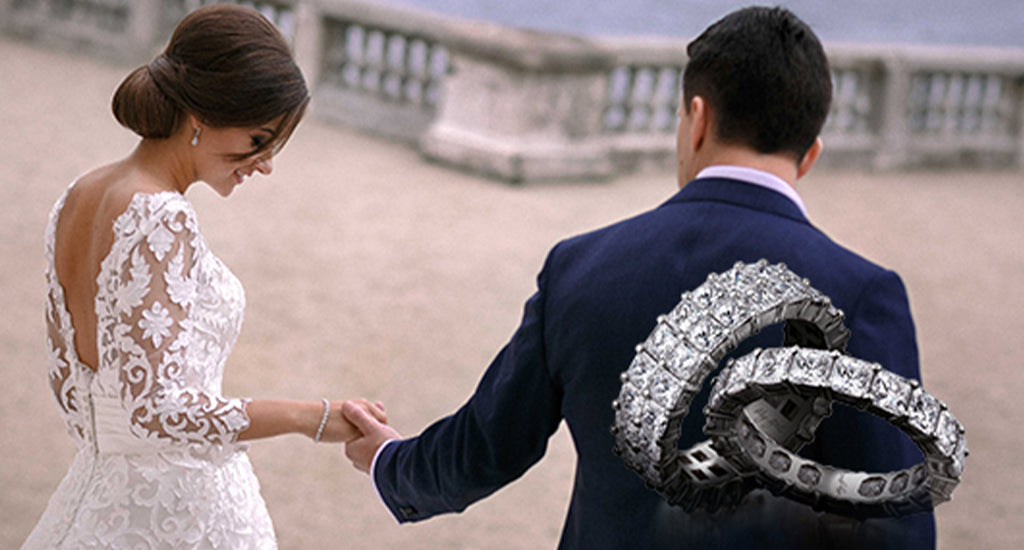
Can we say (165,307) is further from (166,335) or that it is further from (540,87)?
(540,87)

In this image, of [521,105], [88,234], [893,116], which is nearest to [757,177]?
[88,234]

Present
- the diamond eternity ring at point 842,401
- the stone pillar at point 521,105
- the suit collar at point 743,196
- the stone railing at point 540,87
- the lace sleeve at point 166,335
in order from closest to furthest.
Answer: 1. the diamond eternity ring at point 842,401
2. the suit collar at point 743,196
3. the lace sleeve at point 166,335
4. the stone pillar at point 521,105
5. the stone railing at point 540,87

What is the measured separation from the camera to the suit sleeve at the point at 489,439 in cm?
198

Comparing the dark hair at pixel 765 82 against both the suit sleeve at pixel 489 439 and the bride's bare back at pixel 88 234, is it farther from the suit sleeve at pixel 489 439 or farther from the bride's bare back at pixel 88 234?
the bride's bare back at pixel 88 234

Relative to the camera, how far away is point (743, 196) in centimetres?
186

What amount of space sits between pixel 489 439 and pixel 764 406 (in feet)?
2.21

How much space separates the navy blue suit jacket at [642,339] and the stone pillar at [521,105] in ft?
19.3

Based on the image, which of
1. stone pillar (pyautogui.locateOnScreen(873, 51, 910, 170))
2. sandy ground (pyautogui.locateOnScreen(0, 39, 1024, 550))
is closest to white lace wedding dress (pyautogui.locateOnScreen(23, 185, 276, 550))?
sandy ground (pyautogui.locateOnScreen(0, 39, 1024, 550))

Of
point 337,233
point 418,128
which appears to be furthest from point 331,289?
point 418,128

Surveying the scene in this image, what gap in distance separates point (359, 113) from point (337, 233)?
2539 mm

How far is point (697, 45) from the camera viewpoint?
1963 mm

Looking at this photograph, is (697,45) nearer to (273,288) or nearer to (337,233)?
(273,288)

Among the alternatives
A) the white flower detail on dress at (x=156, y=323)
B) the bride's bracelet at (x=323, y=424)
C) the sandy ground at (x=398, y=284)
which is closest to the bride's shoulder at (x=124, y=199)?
the white flower detail on dress at (x=156, y=323)

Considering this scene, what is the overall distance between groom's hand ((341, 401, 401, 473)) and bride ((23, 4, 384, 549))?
130 millimetres
